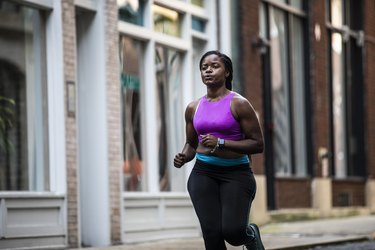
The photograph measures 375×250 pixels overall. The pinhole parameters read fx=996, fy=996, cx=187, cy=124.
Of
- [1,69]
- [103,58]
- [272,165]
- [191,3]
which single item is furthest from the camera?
[272,165]

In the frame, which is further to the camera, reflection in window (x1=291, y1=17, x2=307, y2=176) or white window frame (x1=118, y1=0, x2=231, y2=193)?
reflection in window (x1=291, y1=17, x2=307, y2=176)

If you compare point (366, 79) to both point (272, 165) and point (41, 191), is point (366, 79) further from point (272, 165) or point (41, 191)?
point (41, 191)

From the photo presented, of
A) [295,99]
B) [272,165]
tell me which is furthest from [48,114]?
[295,99]

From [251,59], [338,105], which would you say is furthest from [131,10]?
[338,105]

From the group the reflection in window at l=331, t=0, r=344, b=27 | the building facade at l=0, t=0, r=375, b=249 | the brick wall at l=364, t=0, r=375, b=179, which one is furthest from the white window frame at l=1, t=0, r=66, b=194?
the brick wall at l=364, t=0, r=375, b=179

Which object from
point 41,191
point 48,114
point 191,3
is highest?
point 191,3

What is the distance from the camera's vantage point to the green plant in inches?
440

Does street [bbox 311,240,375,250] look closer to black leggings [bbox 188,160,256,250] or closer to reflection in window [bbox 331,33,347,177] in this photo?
black leggings [bbox 188,160,256,250]

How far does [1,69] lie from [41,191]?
147 centimetres

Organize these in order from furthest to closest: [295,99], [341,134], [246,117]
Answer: [341,134] → [295,99] → [246,117]

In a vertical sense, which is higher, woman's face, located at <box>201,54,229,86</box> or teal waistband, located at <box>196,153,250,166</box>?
woman's face, located at <box>201,54,229,86</box>

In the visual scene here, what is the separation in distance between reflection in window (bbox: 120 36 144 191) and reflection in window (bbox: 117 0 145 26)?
0.90ft

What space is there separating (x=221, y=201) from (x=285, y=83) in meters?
12.1

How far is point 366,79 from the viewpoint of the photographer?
22.5m
